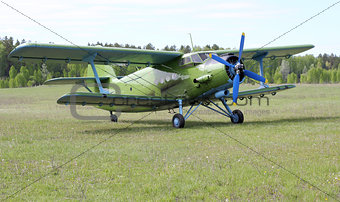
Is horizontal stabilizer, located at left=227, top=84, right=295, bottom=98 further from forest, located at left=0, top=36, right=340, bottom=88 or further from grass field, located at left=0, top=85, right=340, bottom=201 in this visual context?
forest, located at left=0, top=36, right=340, bottom=88

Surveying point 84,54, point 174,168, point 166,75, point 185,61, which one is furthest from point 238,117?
point 174,168

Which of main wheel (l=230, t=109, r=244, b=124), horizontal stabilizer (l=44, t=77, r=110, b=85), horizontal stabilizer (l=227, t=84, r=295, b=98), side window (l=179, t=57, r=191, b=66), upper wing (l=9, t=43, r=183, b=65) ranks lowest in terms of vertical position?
main wheel (l=230, t=109, r=244, b=124)

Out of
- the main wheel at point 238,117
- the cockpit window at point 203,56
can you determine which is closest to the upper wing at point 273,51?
the cockpit window at point 203,56

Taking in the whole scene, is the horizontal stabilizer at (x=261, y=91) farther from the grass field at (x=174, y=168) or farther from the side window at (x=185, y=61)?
the grass field at (x=174, y=168)

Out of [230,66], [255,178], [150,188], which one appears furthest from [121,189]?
[230,66]

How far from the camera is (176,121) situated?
13.5 meters

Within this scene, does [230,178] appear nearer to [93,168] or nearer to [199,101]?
[93,168]

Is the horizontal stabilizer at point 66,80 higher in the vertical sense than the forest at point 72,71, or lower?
lower

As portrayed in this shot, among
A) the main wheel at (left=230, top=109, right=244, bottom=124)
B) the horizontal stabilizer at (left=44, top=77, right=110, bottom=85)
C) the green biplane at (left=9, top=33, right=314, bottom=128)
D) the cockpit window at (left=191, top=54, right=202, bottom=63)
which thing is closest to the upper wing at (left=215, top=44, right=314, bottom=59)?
the green biplane at (left=9, top=33, right=314, bottom=128)

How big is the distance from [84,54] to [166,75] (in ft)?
12.3

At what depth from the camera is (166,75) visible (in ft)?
48.8

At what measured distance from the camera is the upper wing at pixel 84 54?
40.2ft

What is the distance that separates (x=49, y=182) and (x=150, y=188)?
1869mm

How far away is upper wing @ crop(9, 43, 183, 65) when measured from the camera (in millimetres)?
12250
